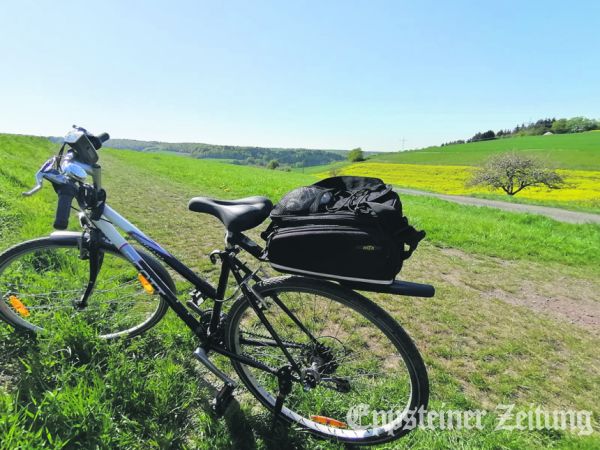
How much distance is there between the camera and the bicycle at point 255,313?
2.06 metres

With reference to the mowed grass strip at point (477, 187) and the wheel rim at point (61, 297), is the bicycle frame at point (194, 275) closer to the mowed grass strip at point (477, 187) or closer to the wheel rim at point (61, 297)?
the wheel rim at point (61, 297)

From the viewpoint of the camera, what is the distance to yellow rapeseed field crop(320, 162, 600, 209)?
35375 mm

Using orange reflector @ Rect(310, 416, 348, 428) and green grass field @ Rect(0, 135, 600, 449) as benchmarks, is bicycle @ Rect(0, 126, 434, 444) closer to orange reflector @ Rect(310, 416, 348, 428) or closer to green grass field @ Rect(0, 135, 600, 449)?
orange reflector @ Rect(310, 416, 348, 428)

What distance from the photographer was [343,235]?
1770 mm

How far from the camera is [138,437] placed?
2.01 m

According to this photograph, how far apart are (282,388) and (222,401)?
0.45 metres

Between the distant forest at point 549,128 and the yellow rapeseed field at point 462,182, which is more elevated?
the distant forest at point 549,128

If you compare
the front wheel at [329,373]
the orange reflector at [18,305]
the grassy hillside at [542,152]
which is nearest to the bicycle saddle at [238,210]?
the front wheel at [329,373]

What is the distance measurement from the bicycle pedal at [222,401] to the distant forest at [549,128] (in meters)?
127

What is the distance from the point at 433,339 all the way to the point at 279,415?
2.15m

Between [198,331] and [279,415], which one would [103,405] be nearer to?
[198,331]

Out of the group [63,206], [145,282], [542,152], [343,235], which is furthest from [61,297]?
[542,152]

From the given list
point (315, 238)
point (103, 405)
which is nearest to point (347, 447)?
point (315, 238)

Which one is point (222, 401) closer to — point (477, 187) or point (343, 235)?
point (343, 235)
